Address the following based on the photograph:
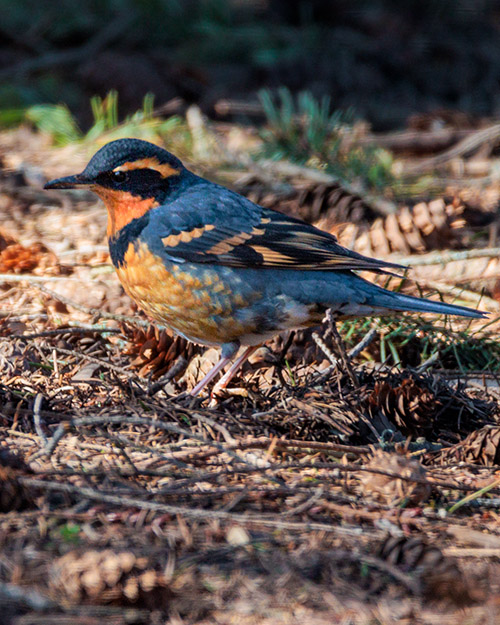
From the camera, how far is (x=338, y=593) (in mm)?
2141

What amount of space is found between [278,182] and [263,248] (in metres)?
2.35

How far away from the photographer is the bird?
3883 mm

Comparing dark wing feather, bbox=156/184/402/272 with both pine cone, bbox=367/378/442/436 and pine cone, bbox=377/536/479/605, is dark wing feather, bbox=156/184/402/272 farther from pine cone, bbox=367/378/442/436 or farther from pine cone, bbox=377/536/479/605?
pine cone, bbox=377/536/479/605

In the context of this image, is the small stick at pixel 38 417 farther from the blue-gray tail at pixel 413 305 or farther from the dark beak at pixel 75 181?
the blue-gray tail at pixel 413 305

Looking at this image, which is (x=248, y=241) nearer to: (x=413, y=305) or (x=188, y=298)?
(x=188, y=298)

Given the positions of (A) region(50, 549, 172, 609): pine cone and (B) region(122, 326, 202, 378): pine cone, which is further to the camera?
(B) region(122, 326, 202, 378): pine cone

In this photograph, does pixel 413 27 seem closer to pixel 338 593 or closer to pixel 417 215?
pixel 417 215

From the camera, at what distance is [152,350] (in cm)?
408

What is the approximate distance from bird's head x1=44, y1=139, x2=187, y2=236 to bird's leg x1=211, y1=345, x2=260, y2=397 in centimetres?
93

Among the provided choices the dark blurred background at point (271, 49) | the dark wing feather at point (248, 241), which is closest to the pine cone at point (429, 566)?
the dark wing feather at point (248, 241)

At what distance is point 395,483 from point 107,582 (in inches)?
44.0

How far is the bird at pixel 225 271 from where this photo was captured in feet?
12.7

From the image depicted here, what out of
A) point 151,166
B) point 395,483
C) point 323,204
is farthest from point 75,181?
point 395,483

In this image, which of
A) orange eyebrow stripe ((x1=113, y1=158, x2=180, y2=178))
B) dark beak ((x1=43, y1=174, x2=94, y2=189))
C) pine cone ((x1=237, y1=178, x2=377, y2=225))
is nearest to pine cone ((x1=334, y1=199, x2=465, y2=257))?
pine cone ((x1=237, y1=178, x2=377, y2=225))
